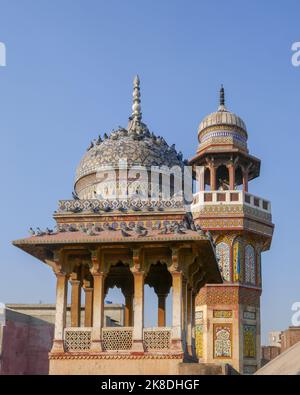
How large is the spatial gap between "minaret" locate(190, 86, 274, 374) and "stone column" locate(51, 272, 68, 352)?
10.9 meters

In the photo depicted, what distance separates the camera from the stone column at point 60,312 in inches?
519

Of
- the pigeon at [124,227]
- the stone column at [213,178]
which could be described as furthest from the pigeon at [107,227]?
the stone column at [213,178]

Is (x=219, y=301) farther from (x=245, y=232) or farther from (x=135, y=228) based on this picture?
(x=135, y=228)

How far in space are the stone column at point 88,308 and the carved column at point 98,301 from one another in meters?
1.37

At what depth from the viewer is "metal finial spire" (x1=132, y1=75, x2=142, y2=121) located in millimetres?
17141

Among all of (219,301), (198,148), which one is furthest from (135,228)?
(198,148)

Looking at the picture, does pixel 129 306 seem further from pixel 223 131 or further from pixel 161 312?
pixel 223 131

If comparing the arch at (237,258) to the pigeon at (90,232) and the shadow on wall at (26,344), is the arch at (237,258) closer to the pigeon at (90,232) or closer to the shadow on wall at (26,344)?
the shadow on wall at (26,344)

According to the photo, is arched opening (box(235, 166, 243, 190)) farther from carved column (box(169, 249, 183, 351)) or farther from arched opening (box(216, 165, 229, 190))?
carved column (box(169, 249, 183, 351))

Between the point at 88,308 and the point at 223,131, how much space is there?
42.1 ft

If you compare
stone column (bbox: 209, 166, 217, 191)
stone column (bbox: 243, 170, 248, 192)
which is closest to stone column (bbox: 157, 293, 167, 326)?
stone column (bbox: 209, 166, 217, 191)

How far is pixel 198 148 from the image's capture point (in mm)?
26484
